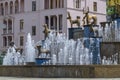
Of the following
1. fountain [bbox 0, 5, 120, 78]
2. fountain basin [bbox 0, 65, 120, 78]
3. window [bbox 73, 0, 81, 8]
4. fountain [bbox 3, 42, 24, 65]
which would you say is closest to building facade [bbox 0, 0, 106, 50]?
window [bbox 73, 0, 81, 8]

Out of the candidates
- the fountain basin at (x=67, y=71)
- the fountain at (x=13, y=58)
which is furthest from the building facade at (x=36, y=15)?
Answer: the fountain basin at (x=67, y=71)

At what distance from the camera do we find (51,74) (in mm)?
20969

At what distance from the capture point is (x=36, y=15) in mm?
69312

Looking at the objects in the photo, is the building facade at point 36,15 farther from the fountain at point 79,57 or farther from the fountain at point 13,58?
the fountain at point 79,57

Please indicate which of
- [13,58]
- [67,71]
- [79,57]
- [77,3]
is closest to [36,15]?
[77,3]

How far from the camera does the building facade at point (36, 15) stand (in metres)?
65.5

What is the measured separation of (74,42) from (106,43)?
3500 mm

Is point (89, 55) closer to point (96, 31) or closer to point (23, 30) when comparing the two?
point (96, 31)

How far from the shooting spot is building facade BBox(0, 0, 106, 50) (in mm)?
65500

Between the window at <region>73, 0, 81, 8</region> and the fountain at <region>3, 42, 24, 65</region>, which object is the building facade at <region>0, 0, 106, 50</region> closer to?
the window at <region>73, 0, 81, 8</region>

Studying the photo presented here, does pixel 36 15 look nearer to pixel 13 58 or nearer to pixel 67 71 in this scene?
pixel 13 58

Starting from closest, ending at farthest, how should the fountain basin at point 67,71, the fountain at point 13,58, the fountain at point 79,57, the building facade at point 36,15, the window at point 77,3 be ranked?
the fountain basin at point 67,71, the fountain at point 79,57, the fountain at point 13,58, the building facade at point 36,15, the window at point 77,3

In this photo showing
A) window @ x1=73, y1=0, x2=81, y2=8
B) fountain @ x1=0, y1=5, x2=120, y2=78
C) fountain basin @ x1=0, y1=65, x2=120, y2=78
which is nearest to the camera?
fountain basin @ x1=0, y1=65, x2=120, y2=78

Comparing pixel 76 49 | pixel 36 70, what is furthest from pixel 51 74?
pixel 76 49
